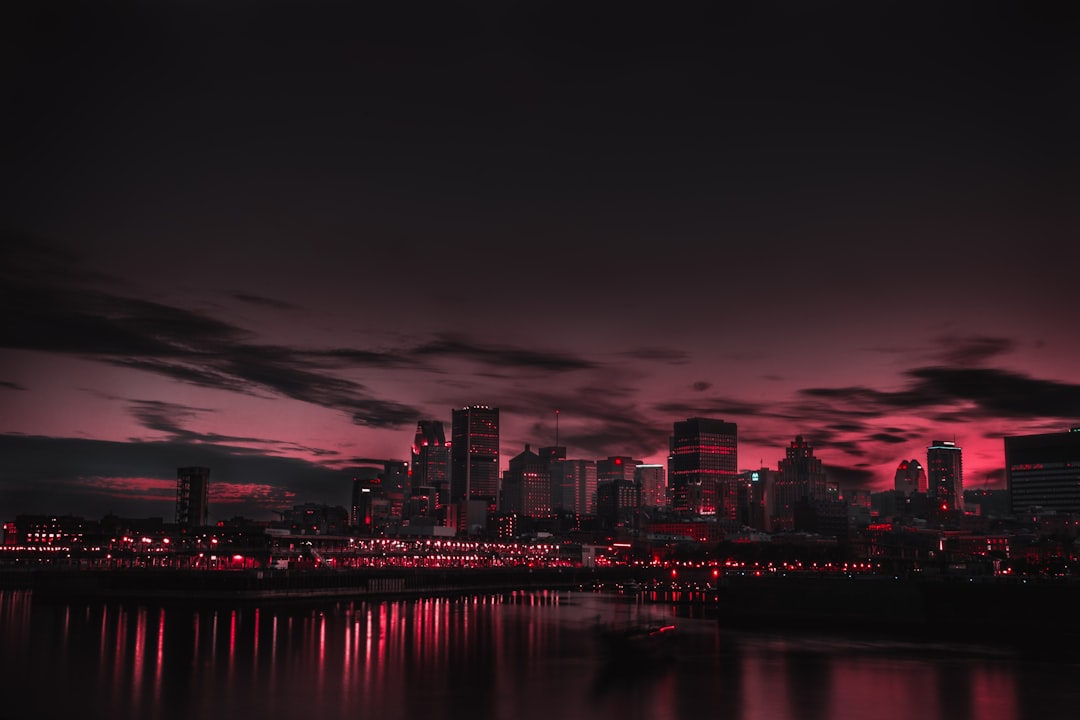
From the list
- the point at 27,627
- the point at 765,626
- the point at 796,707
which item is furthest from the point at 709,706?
the point at 27,627

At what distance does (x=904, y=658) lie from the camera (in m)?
74.1

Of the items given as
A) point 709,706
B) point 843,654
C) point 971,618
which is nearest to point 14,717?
point 709,706

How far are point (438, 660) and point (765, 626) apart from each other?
42.9 meters

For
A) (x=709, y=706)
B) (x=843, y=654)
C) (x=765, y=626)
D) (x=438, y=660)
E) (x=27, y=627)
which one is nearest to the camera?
(x=709, y=706)

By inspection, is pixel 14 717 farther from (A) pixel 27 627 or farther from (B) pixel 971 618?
(B) pixel 971 618

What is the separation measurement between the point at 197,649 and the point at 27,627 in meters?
27.8

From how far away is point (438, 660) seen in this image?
2817 inches

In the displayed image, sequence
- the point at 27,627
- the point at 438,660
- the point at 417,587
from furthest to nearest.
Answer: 1. the point at 417,587
2. the point at 27,627
3. the point at 438,660

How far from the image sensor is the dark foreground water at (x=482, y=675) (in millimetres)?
52656

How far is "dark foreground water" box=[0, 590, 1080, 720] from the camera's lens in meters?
52.7

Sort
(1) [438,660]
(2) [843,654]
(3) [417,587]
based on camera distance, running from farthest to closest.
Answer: (3) [417,587] < (2) [843,654] < (1) [438,660]

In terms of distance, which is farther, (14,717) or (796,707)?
(796,707)

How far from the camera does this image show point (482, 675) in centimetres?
6456

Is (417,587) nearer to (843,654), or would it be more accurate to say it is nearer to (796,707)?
(843,654)
